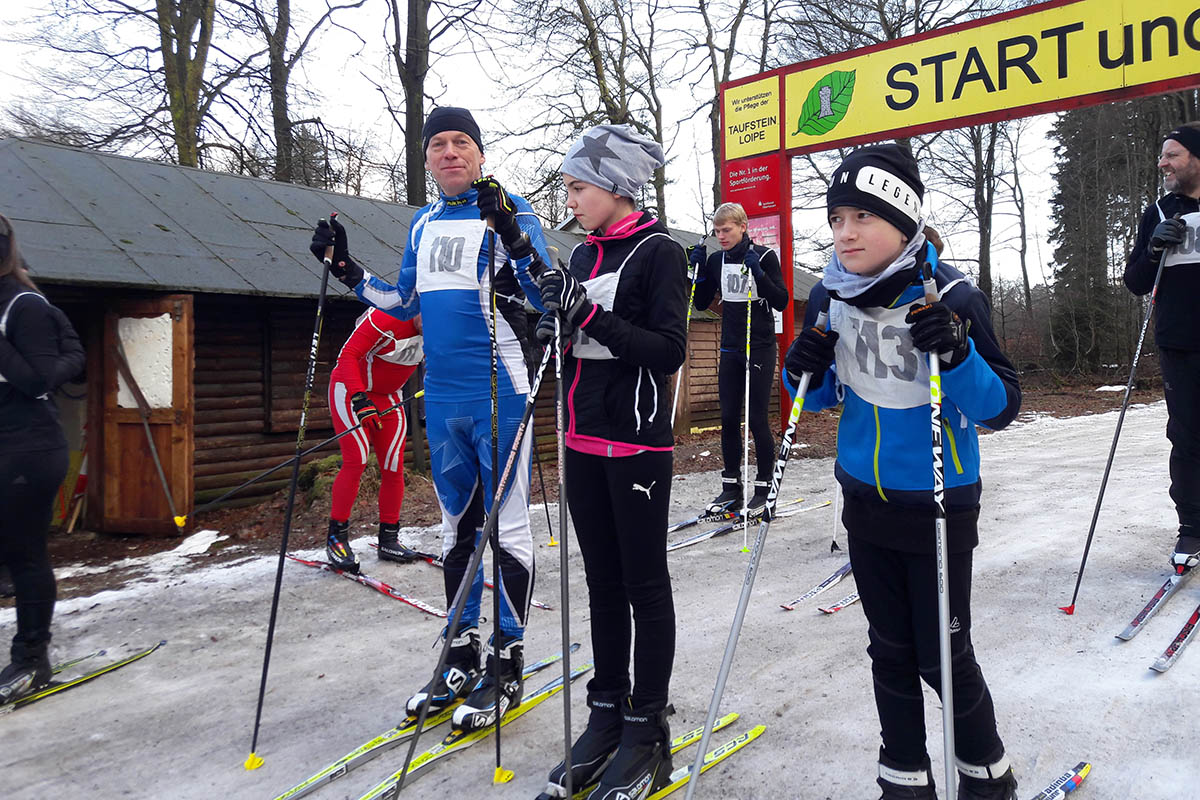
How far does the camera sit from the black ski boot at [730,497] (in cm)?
626

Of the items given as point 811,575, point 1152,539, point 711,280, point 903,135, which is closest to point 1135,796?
point 811,575

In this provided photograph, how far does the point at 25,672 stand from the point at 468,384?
7.72 ft

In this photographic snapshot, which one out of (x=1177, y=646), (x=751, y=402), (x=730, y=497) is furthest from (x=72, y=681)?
(x=1177, y=646)

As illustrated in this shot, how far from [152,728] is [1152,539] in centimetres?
577

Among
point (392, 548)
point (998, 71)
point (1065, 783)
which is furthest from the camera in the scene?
point (998, 71)

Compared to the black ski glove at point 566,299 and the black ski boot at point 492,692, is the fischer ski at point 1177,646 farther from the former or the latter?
the black ski glove at point 566,299

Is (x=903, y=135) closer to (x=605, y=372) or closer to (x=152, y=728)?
(x=605, y=372)

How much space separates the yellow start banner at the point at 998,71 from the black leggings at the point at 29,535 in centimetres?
764

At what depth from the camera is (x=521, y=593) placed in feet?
10.2

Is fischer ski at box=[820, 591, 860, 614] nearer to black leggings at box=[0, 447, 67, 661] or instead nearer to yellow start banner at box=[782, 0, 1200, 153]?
black leggings at box=[0, 447, 67, 661]

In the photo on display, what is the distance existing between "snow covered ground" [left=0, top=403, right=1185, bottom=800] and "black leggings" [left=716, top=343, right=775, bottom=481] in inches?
33.4

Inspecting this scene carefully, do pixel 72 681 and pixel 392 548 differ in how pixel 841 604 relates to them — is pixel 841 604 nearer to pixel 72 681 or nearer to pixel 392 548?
pixel 392 548

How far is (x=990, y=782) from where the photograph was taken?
6.88ft

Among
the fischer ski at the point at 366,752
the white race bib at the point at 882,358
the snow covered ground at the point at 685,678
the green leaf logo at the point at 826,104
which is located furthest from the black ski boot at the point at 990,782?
the green leaf logo at the point at 826,104
